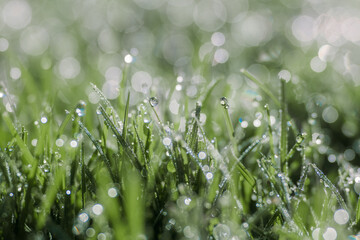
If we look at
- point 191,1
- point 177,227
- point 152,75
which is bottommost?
point 191,1

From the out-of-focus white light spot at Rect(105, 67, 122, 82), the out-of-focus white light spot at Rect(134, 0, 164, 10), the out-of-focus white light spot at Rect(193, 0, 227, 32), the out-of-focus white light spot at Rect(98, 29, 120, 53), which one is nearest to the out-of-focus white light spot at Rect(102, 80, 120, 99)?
the out-of-focus white light spot at Rect(105, 67, 122, 82)

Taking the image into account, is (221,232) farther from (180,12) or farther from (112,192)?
(180,12)

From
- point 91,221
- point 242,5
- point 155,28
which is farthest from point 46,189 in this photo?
point 242,5

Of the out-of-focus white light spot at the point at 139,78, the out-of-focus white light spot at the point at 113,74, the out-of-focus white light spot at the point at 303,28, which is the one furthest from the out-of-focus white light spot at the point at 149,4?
the out-of-focus white light spot at the point at 139,78

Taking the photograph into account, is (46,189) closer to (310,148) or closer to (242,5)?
(310,148)

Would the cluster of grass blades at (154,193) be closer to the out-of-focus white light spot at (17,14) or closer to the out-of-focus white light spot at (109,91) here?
the out-of-focus white light spot at (109,91)

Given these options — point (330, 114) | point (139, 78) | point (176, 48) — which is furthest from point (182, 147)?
point (176, 48)
